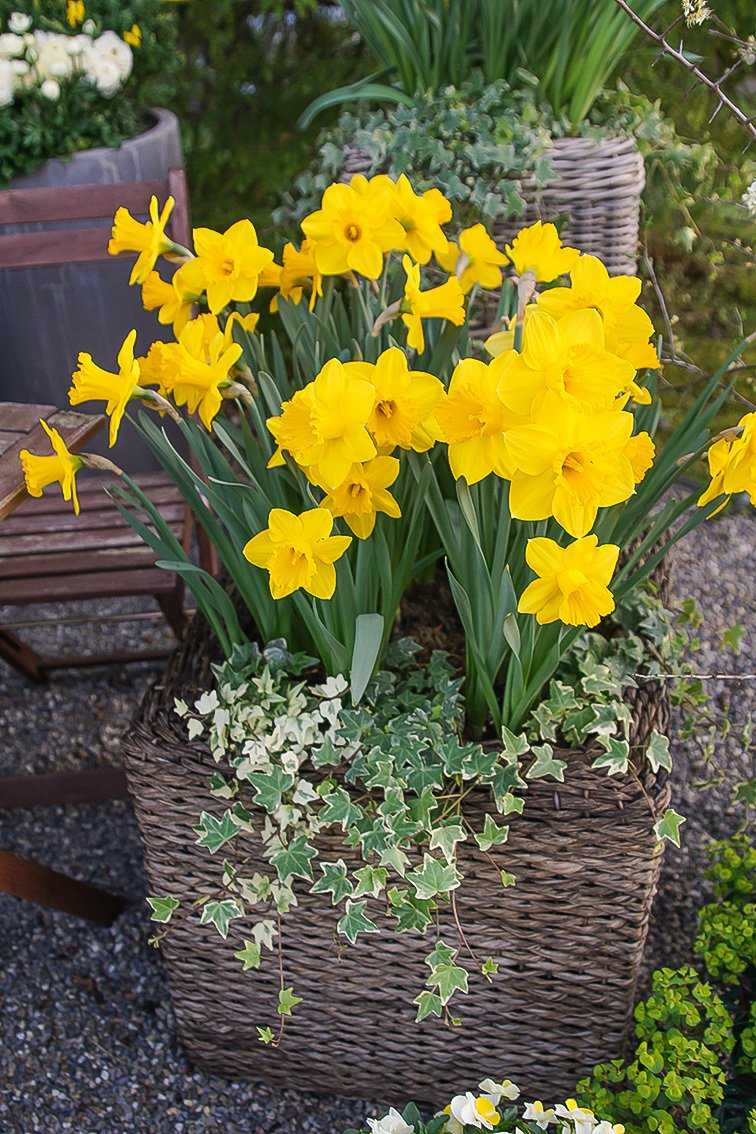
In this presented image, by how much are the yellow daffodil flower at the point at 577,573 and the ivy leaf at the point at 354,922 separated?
19.8 inches

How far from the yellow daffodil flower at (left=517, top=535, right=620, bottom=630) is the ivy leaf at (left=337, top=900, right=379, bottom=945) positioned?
0.50 metres

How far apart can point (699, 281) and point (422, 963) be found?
3529 mm

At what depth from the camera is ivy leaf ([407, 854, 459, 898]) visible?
137cm

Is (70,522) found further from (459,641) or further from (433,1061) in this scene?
(433,1061)

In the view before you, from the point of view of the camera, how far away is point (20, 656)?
8.68ft

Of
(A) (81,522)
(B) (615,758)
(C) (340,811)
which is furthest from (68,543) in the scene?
(B) (615,758)

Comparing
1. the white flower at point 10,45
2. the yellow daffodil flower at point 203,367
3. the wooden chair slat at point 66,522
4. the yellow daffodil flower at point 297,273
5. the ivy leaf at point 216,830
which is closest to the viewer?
the yellow daffodil flower at point 203,367

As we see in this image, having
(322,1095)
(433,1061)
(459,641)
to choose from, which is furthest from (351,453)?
(322,1095)

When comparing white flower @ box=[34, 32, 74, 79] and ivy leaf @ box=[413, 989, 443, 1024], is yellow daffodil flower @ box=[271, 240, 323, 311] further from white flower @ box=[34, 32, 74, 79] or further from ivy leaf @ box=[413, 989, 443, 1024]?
white flower @ box=[34, 32, 74, 79]

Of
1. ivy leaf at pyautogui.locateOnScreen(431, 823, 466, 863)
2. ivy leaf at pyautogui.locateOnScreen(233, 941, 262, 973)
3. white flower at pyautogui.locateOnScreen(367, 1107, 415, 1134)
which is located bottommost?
ivy leaf at pyautogui.locateOnScreen(233, 941, 262, 973)

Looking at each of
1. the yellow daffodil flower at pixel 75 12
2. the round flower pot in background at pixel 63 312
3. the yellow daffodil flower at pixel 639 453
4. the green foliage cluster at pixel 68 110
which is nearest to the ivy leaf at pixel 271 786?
the yellow daffodil flower at pixel 639 453

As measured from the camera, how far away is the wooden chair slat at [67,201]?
216 centimetres

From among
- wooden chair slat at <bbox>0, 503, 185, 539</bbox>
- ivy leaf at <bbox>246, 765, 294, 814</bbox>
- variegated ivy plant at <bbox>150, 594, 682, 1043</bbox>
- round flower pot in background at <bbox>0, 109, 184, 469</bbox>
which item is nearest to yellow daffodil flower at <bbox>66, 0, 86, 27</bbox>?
round flower pot in background at <bbox>0, 109, 184, 469</bbox>

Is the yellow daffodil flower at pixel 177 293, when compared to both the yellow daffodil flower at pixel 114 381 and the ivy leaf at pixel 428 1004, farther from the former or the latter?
the ivy leaf at pixel 428 1004
